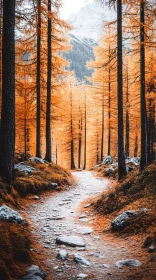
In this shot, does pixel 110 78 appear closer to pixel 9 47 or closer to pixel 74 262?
pixel 9 47

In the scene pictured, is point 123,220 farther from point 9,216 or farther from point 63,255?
point 9,216

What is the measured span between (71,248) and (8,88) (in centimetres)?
539

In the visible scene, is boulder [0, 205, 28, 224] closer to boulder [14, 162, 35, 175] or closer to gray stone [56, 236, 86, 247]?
gray stone [56, 236, 86, 247]

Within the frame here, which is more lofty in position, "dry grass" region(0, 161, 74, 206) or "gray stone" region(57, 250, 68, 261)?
"dry grass" region(0, 161, 74, 206)

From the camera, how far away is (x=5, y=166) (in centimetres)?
843

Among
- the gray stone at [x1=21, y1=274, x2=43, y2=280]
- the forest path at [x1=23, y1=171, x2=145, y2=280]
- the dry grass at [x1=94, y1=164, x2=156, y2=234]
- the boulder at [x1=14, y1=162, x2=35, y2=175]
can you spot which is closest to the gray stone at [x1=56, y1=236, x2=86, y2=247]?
the forest path at [x1=23, y1=171, x2=145, y2=280]

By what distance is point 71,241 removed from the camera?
18.3 ft

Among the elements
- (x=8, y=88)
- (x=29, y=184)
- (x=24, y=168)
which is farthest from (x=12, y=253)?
(x=24, y=168)

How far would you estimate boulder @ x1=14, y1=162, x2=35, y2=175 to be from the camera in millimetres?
11872

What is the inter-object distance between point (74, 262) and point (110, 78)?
21.4 metres

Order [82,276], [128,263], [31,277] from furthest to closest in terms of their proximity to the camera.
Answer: [128,263], [82,276], [31,277]

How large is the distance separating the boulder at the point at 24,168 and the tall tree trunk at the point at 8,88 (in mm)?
3142

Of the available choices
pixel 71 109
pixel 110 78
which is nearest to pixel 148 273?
pixel 110 78

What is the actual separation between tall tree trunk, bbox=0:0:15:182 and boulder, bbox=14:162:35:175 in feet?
10.3
